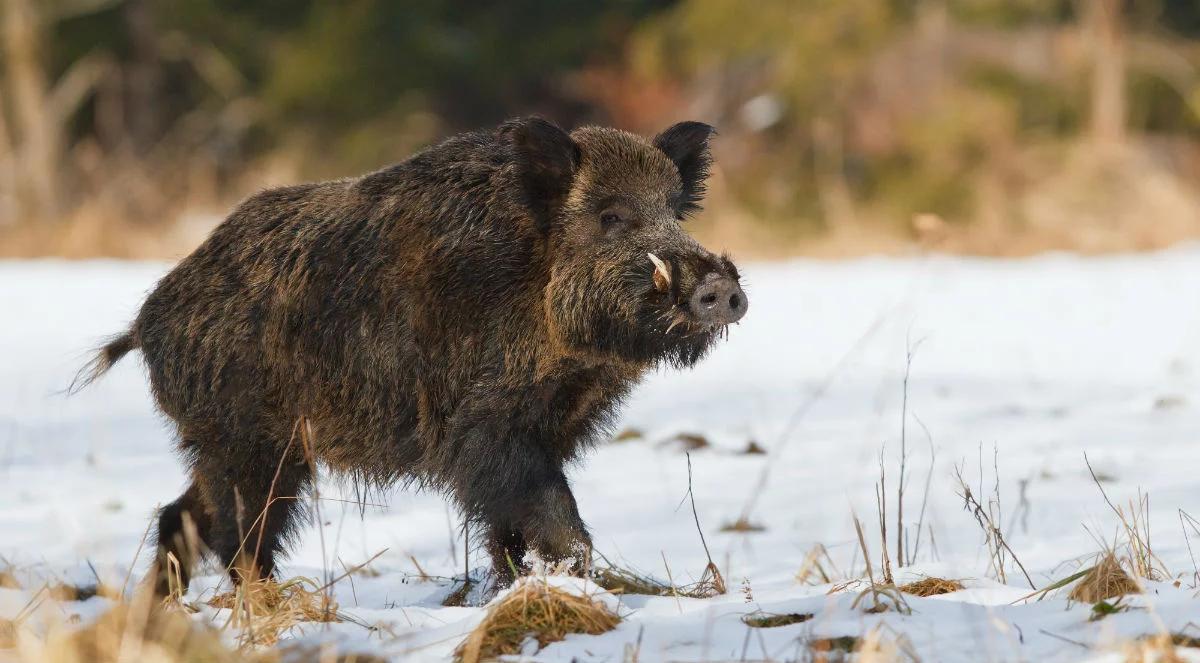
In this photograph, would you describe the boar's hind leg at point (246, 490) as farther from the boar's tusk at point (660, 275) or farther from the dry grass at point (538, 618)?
the dry grass at point (538, 618)

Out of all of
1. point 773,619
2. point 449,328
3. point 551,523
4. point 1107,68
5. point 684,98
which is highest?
point 684,98

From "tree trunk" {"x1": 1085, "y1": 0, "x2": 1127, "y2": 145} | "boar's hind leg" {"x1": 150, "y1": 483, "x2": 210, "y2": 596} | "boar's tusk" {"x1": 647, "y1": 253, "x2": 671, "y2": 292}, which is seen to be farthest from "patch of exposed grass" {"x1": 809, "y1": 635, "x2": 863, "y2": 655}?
"tree trunk" {"x1": 1085, "y1": 0, "x2": 1127, "y2": 145}

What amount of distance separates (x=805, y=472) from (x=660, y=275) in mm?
2458

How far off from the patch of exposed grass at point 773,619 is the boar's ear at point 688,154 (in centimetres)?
171

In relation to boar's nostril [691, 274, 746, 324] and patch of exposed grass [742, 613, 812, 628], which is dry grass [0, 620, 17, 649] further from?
boar's nostril [691, 274, 746, 324]

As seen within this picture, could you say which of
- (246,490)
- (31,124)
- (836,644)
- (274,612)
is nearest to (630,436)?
(246,490)

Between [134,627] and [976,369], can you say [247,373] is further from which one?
[976,369]

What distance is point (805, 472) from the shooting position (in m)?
6.36

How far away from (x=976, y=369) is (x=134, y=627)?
7185 mm

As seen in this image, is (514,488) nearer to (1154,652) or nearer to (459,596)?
(459,596)

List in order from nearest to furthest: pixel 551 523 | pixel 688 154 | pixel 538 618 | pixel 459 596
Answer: pixel 538 618 < pixel 551 523 < pixel 459 596 < pixel 688 154

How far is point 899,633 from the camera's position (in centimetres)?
300

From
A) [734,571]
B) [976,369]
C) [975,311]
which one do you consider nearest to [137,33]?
[975,311]

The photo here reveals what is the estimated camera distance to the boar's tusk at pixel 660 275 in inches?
161
